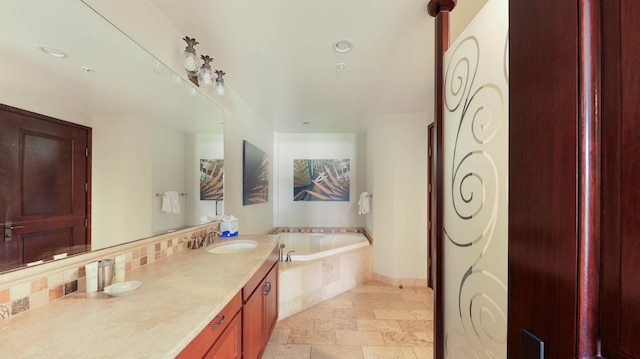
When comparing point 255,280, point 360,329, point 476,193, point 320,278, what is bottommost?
point 360,329

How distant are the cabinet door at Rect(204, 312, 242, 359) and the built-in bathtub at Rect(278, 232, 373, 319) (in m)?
1.25

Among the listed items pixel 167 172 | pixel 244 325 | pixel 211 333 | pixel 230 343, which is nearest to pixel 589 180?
pixel 211 333

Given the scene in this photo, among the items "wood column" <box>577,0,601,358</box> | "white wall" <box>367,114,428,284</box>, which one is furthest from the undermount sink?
"white wall" <box>367,114,428,284</box>

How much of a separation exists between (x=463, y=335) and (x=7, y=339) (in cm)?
164

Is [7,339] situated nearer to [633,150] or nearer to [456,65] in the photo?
[633,150]

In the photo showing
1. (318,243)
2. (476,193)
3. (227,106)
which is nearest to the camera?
(476,193)

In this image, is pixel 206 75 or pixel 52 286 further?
pixel 206 75

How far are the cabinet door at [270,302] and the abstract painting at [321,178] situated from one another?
92.4 inches

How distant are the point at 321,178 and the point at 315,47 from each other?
2.90 meters

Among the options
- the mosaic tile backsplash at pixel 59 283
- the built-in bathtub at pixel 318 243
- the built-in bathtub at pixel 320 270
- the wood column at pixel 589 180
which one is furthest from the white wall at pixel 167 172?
the wood column at pixel 589 180

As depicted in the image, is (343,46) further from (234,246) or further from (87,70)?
(234,246)

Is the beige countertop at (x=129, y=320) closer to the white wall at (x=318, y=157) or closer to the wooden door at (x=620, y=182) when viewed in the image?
the wooden door at (x=620, y=182)

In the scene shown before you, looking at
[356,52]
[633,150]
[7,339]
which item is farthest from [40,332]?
[356,52]

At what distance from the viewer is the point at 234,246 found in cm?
206
